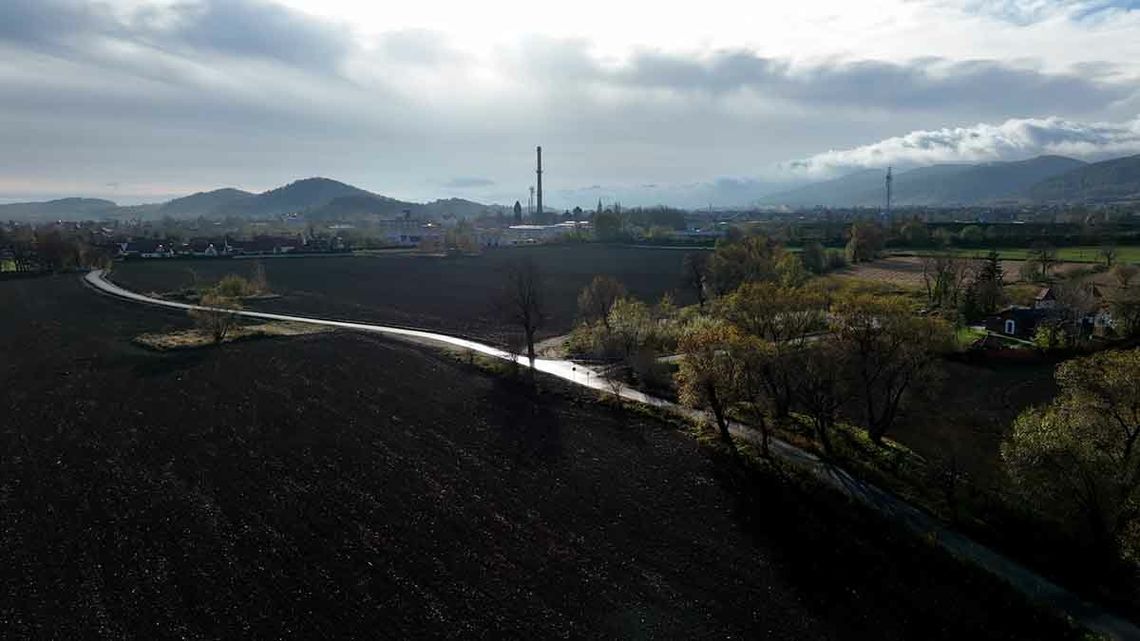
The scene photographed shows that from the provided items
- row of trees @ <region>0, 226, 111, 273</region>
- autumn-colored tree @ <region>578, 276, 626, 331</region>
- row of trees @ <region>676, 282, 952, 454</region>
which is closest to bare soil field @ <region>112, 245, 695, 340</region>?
row of trees @ <region>0, 226, 111, 273</region>

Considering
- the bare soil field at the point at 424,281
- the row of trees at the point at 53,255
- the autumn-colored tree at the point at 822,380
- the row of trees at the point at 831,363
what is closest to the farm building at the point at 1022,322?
the row of trees at the point at 831,363

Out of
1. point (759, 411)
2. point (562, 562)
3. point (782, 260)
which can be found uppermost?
point (782, 260)

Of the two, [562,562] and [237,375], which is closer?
[562,562]

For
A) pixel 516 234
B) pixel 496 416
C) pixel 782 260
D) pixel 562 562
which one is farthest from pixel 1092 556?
pixel 516 234

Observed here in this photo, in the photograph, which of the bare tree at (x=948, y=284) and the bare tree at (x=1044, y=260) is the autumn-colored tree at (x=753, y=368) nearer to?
the bare tree at (x=948, y=284)

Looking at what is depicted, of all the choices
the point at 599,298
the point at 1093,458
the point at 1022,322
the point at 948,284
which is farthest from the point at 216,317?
the point at 948,284

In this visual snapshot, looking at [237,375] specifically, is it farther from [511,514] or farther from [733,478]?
[733,478]
